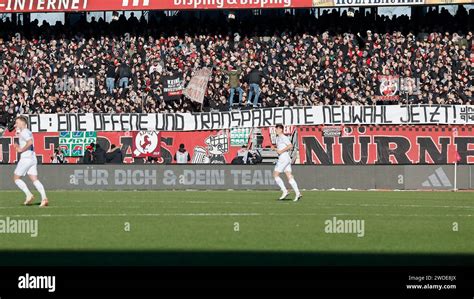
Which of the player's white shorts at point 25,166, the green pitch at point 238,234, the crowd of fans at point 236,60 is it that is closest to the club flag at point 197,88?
the crowd of fans at point 236,60

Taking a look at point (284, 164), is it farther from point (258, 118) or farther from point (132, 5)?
point (132, 5)

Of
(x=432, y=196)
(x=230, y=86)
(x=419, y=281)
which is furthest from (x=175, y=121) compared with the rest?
(x=419, y=281)

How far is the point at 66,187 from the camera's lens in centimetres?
3925

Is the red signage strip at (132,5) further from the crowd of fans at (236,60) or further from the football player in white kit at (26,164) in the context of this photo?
the football player in white kit at (26,164)

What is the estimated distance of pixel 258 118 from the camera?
150ft

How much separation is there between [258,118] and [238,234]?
27607mm

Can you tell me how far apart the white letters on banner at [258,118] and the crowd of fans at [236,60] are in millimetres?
996

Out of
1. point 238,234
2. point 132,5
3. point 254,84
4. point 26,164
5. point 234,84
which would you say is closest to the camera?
point 238,234

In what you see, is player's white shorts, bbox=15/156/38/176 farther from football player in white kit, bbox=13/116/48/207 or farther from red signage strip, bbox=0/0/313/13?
red signage strip, bbox=0/0/313/13

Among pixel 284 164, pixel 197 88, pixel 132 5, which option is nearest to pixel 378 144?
pixel 197 88

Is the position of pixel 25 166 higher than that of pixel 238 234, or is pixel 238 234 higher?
pixel 25 166

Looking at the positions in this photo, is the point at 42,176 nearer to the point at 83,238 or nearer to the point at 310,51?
the point at 310,51

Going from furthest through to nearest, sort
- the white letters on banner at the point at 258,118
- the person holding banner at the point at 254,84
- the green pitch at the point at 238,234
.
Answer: the person holding banner at the point at 254,84, the white letters on banner at the point at 258,118, the green pitch at the point at 238,234

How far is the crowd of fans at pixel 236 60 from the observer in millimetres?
47156
